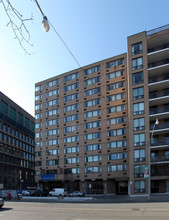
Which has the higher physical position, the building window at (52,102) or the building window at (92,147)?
the building window at (52,102)

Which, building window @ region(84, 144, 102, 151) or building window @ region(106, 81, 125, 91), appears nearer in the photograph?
building window @ region(106, 81, 125, 91)

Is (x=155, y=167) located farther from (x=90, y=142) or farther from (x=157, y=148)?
(x=90, y=142)

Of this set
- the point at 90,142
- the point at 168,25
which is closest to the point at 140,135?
the point at 90,142

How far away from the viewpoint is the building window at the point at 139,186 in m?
45.9

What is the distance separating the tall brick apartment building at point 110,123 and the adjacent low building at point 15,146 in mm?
17122

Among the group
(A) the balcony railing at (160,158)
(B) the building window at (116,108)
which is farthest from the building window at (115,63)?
(A) the balcony railing at (160,158)

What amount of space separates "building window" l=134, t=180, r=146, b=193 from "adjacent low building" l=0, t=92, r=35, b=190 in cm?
4209

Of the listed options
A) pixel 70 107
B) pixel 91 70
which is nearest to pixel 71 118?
pixel 70 107

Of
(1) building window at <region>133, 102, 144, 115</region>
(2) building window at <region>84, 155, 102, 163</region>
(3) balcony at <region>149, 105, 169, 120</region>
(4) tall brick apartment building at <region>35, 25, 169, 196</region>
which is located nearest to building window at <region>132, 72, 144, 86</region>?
(4) tall brick apartment building at <region>35, 25, 169, 196</region>

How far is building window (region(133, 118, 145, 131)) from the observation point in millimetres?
48062

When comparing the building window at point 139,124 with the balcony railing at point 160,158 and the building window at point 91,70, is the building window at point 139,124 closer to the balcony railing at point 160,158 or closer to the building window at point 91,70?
the balcony railing at point 160,158

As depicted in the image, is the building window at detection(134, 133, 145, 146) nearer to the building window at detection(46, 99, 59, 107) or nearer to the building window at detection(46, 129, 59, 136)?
the building window at detection(46, 129, 59, 136)

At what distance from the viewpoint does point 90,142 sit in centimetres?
5962

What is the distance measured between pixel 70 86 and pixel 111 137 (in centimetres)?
1708
